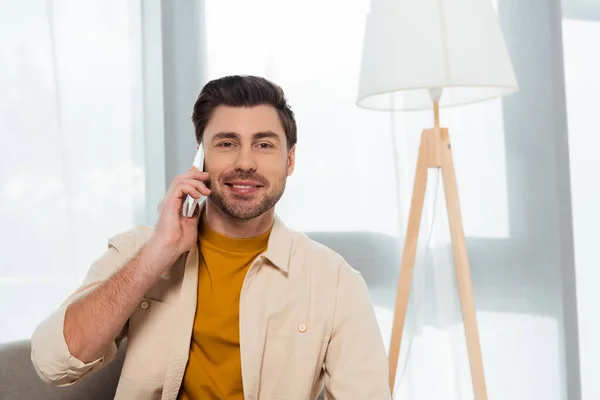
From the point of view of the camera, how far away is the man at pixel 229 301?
151 cm

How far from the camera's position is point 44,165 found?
2402 mm

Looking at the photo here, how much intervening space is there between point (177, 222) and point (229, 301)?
0.23 m

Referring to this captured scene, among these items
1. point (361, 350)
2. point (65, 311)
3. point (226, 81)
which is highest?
point (226, 81)

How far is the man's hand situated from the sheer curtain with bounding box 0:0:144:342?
38.6 inches

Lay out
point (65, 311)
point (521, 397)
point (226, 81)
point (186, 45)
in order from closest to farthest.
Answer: point (65, 311) < point (226, 81) < point (521, 397) < point (186, 45)

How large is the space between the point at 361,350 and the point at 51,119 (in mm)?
1463

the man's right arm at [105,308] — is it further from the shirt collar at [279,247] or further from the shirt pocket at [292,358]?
the shirt pocket at [292,358]

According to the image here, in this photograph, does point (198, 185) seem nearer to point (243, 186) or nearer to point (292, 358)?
point (243, 186)

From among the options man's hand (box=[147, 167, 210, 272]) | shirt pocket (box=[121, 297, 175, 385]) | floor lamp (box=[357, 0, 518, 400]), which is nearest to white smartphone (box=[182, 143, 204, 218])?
man's hand (box=[147, 167, 210, 272])

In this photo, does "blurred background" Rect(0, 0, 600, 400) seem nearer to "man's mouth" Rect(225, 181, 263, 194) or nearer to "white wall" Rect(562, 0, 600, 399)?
"white wall" Rect(562, 0, 600, 399)

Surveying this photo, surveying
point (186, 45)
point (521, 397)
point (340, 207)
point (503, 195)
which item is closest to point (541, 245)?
point (503, 195)

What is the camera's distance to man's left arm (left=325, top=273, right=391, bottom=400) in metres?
1.57

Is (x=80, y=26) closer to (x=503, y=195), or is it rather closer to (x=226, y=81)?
(x=226, y=81)

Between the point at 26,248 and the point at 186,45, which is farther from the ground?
the point at 186,45
